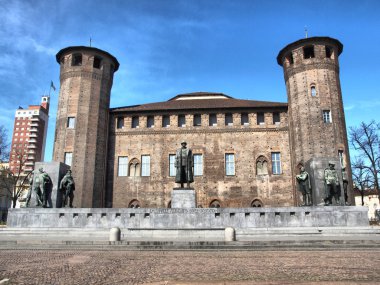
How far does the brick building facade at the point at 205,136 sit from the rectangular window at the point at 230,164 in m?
0.10

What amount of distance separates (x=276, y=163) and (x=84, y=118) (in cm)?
1878

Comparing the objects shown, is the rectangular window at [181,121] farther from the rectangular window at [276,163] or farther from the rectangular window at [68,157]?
the rectangular window at [68,157]

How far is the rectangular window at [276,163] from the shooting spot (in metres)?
31.4

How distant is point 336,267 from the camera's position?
24.4ft

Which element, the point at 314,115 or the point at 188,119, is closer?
the point at 314,115

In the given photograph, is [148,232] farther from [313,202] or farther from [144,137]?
[144,137]

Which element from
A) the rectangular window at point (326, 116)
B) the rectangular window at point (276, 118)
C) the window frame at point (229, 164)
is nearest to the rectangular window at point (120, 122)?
the window frame at point (229, 164)

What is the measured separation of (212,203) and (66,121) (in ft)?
52.3

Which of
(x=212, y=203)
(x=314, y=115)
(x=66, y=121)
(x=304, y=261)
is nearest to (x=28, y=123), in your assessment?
(x=66, y=121)

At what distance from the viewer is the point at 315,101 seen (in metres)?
30.3

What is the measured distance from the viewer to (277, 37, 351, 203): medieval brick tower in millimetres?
29125

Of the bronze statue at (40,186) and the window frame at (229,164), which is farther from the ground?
the window frame at (229,164)

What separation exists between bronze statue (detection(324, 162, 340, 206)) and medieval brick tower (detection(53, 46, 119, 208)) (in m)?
20.4

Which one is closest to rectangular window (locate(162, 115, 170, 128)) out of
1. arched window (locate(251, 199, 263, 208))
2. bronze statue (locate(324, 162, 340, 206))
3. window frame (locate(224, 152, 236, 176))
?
window frame (locate(224, 152, 236, 176))
